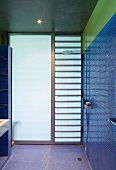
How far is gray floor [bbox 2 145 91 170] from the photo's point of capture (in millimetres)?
3032

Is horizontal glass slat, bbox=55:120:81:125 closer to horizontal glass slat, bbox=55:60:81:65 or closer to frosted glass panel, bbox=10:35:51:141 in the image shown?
frosted glass panel, bbox=10:35:51:141

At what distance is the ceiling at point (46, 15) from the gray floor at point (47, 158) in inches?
114

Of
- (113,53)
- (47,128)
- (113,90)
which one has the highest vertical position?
(113,53)

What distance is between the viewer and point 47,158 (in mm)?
3350

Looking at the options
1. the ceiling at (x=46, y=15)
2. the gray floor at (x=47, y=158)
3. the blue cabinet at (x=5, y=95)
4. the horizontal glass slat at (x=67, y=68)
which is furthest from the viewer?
the horizontal glass slat at (x=67, y=68)

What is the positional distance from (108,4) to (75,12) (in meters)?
1.09

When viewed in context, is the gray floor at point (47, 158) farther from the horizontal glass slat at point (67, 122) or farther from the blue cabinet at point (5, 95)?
the horizontal glass slat at point (67, 122)

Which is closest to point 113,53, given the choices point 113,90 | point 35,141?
point 113,90

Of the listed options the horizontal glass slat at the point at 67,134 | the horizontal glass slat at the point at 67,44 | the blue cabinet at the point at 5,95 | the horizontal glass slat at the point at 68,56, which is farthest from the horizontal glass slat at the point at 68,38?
the horizontal glass slat at the point at 67,134

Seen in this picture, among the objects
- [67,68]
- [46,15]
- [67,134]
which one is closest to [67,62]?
[67,68]

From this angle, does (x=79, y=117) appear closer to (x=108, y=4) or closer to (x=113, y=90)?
(x=113, y=90)

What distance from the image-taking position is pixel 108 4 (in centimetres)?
189

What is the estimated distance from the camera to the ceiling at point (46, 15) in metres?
2.57

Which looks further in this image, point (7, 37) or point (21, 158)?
point (7, 37)
